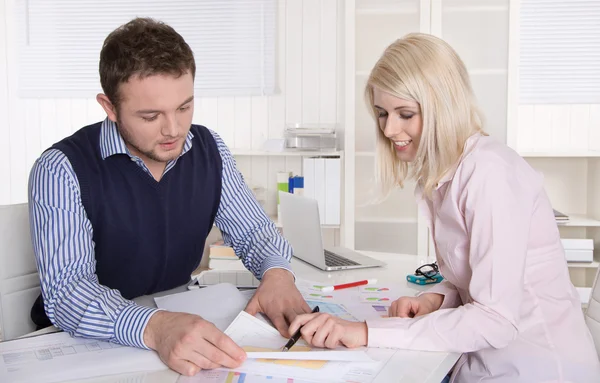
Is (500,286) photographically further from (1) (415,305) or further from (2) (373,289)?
(2) (373,289)

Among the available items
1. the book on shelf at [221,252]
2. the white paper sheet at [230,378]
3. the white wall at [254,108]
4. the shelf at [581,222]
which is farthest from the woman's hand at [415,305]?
the white wall at [254,108]

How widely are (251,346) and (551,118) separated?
142 inches

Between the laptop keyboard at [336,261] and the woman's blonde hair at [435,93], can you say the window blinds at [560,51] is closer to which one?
the laptop keyboard at [336,261]

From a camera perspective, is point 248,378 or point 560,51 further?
point 560,51

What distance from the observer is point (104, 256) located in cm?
175

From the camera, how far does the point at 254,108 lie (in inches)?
173

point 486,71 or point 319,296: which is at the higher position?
point 486,71

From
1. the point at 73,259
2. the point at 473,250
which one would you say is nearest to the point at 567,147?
the point at 473,250

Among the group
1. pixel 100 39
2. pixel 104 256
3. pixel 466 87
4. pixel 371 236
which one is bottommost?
pixel 371 236

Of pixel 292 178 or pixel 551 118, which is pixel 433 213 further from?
pixel 551 118

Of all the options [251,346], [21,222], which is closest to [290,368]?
[251,346]

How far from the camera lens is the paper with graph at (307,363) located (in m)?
1.18

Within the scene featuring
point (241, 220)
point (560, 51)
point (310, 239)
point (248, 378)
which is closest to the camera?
point (248, 378)

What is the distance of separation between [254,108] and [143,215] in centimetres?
271
